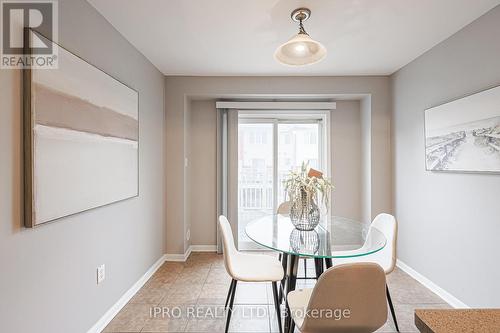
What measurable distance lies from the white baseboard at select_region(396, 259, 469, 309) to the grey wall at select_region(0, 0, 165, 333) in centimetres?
303

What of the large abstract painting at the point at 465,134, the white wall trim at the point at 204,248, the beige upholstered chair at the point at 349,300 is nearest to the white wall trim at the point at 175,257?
the white wall trim at the point at 204,248

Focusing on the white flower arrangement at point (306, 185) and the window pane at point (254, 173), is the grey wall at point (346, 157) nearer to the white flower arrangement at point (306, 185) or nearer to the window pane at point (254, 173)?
the window pane at point (254, 173)

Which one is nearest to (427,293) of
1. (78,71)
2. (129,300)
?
(129,300)

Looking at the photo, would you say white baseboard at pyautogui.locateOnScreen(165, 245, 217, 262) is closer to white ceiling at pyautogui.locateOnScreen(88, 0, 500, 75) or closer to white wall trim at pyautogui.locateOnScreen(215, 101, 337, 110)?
white wall trim at pyautogui.locateOnScreen(215, 101, 337, 110)

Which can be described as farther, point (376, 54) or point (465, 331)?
point (376, 54)

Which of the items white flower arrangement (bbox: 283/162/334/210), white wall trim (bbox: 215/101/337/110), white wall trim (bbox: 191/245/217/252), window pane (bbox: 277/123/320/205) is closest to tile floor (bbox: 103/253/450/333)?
white wall trim (bbox: 191/245/217/252)

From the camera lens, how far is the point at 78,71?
6.15ft

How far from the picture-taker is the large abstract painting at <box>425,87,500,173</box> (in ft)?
6.98

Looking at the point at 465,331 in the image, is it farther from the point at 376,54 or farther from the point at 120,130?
the point at 376,54

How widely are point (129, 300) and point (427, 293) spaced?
292cm

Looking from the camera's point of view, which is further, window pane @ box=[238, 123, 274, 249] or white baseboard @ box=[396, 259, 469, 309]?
window pane @ box=[238, 123, 274, 249]

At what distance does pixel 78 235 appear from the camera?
1936 millimetres

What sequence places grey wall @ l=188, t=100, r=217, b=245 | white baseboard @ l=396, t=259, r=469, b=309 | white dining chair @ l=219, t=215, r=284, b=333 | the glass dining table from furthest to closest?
grey wall @ l=188, t=100, r=217, b=245
white baseboard @ l=396, t=259, r=469, b=309
white dining chair @ l=219, t=215, r=284, b=333
the glass dining table

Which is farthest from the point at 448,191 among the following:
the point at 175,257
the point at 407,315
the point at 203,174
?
the point at 175,257
